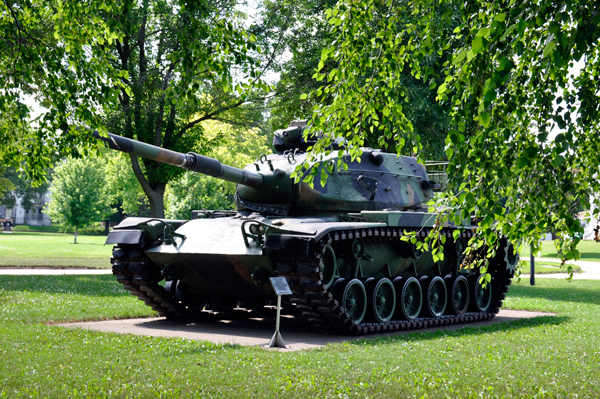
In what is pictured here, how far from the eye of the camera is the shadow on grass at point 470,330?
11180 millimetres

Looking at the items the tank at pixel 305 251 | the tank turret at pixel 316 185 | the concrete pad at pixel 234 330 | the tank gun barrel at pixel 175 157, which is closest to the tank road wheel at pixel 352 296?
the tank at pixel 305 251

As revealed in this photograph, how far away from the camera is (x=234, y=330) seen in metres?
12.6

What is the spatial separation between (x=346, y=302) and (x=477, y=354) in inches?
126

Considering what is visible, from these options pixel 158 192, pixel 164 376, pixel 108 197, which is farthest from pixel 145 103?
pixel 108 197

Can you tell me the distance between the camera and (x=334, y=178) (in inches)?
520

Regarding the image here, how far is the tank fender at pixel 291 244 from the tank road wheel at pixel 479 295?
6.07 meters

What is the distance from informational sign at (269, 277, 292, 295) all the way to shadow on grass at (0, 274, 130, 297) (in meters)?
8.09

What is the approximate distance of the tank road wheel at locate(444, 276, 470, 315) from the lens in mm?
14883

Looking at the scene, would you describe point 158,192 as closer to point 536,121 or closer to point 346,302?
point 346,302

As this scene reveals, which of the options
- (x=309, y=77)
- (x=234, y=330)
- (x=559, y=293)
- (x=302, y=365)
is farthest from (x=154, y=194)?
(x=302, y=365)

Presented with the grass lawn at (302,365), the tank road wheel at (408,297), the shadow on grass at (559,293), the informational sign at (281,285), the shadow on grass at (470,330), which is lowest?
the shadow on grass at (559,293)

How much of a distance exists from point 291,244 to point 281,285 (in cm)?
65

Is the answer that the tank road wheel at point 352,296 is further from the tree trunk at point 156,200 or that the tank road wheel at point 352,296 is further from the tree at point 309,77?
the tree trunk at point 156,200

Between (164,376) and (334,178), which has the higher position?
(334,178)
